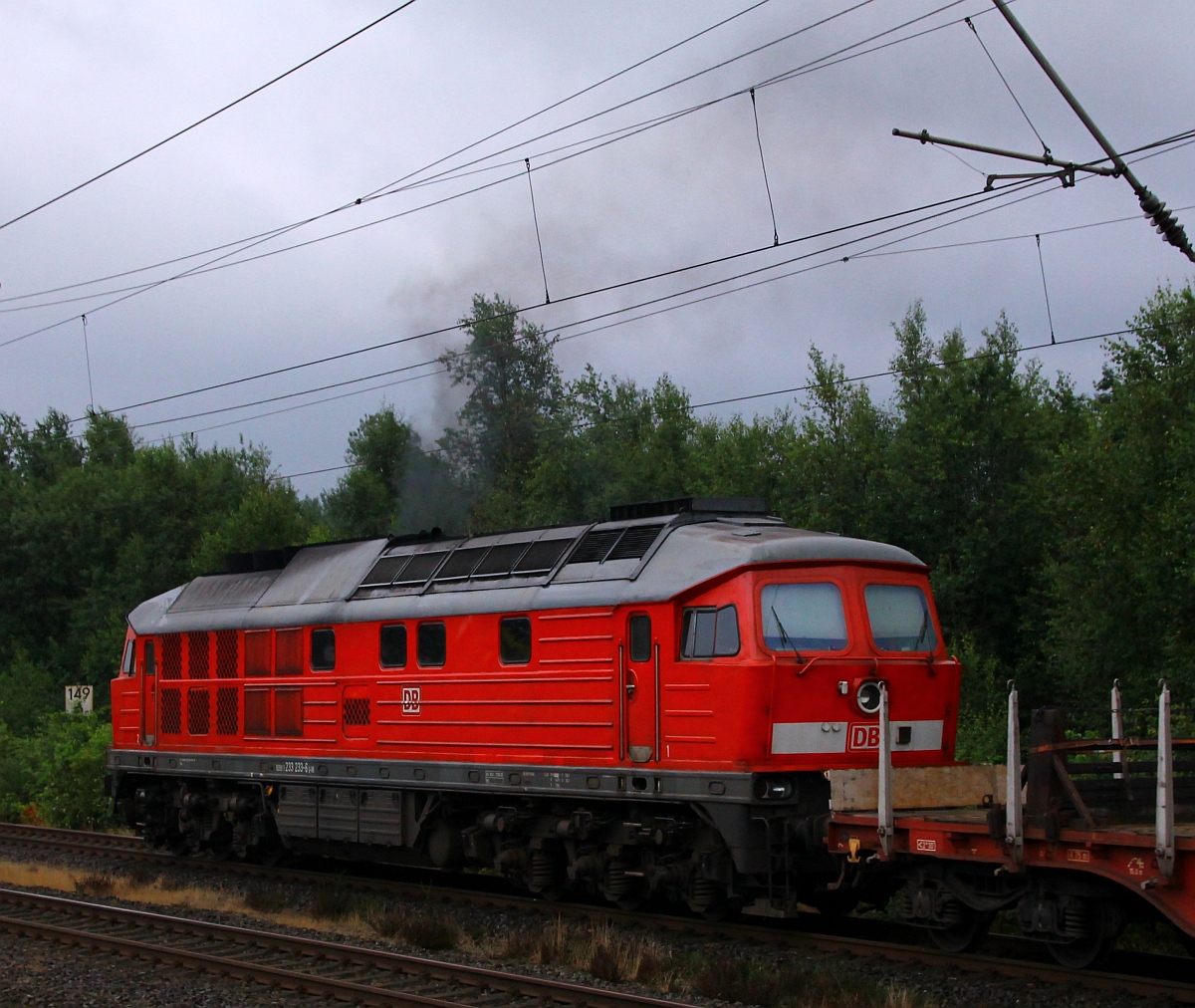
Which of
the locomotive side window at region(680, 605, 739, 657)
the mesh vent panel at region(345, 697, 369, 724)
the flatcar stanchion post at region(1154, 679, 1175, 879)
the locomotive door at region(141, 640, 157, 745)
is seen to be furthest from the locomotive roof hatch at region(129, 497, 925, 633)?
the flatcar stanchion post at region(1154, 679, 1175, 879)

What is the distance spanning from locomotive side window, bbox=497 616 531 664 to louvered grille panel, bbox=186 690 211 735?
6.24m

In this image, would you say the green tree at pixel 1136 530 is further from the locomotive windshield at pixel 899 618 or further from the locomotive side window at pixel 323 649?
the locomotive side window at pixel 323 649

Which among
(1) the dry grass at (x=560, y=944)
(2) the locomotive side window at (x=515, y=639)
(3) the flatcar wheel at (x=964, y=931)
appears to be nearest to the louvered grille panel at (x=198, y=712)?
(1) the dry grass at (x=560, y=944)

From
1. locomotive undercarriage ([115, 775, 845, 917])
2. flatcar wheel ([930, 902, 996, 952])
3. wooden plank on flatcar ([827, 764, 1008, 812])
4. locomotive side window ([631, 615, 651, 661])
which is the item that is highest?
locomotive side window ([631, 615, 651, 661])

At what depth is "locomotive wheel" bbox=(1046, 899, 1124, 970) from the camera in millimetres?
9859

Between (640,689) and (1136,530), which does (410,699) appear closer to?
(640,689)

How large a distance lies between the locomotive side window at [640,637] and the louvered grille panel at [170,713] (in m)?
8.92

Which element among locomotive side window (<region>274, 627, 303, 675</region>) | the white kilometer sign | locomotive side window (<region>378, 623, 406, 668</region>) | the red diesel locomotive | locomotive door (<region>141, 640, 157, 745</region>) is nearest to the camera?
the red diesel locomotive

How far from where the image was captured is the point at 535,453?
137 feet

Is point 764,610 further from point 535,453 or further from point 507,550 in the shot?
point 535,453

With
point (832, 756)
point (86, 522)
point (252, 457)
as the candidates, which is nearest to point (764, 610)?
point (832, 756)

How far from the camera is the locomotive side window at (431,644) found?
1513 centimetres

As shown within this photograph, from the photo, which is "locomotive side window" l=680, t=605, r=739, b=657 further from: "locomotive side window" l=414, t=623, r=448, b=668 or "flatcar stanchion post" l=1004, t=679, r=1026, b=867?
"locomotive side window" l=414, t=623, r=448, b=668

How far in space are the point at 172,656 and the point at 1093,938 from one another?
44.9ft
